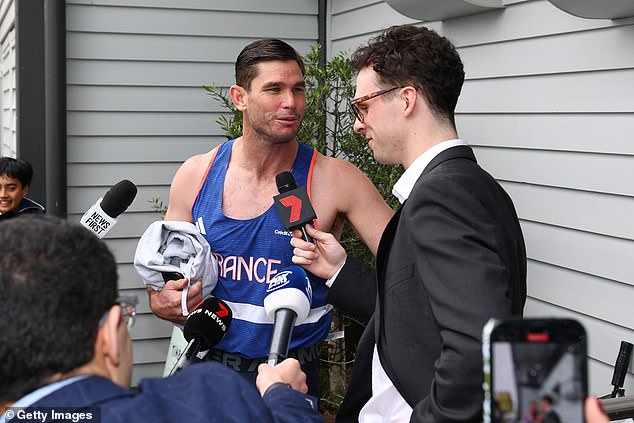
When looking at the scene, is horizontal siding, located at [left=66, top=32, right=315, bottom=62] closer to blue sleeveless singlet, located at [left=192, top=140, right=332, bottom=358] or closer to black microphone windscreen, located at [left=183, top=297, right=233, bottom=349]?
blue sleeveless singlet, located at [left=192, top=140, right=332, bottom=358]

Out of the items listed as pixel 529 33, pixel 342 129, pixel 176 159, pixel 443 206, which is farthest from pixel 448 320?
pixel 176 159

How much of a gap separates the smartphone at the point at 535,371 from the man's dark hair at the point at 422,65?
45.3 inches

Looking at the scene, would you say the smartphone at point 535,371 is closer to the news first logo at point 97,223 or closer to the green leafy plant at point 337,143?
the news first logo at point 97,223

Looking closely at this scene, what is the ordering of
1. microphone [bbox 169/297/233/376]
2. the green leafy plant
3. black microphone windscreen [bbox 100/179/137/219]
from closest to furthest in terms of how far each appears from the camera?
microphone [bbox 169/297/233/376] → black microphone windscreen [bbox 100/179/137/219] → the green leafy plant

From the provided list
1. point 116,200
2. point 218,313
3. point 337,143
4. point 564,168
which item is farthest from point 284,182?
point 337,143

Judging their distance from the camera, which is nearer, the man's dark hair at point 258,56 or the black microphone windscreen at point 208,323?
the black microphone windscreen at point 208,323

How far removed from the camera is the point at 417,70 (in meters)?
2.40

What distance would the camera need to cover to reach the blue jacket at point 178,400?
58.3 inches

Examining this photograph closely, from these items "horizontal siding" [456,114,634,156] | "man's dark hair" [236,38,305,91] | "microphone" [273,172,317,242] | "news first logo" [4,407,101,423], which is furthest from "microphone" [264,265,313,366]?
"horizontal siding" [456,114,634,156]

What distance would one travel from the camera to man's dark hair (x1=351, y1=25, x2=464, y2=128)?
2395mm

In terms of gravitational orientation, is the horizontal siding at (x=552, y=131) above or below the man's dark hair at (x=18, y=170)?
above

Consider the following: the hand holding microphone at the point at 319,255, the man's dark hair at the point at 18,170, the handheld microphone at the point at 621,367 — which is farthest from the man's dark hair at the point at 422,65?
the man's dark hair at the point at 18,170

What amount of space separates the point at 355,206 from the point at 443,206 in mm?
1526

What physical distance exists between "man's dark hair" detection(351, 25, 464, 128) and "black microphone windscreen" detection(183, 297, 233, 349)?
0.98 metres
